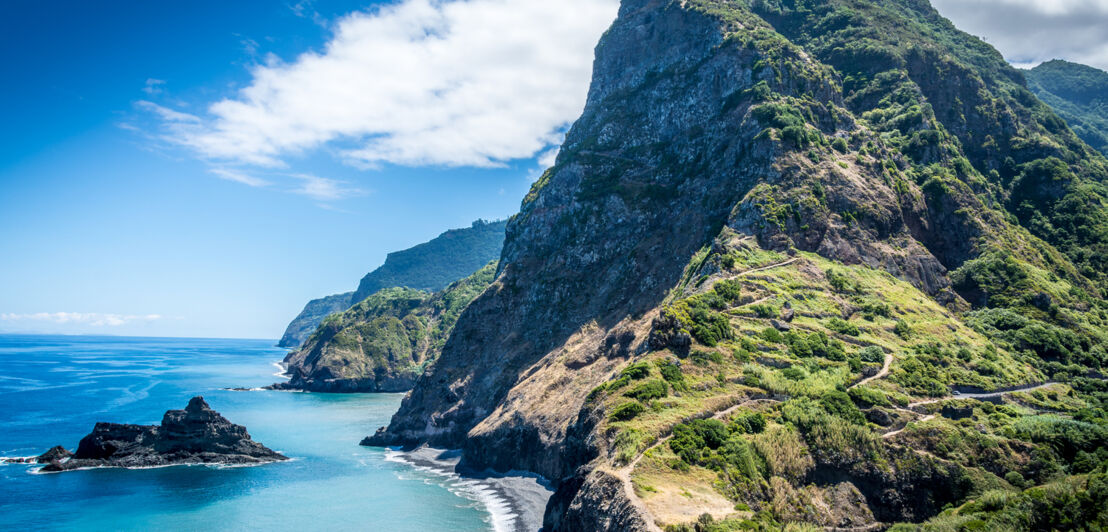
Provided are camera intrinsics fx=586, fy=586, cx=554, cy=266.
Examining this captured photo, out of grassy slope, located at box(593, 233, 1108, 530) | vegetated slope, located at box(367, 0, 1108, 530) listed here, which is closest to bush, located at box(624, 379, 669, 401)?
vegetated slope, located at box(367, 0, 1108, 530)

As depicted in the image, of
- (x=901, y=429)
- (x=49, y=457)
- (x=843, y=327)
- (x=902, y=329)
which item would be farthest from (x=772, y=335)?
(x=49, y=457)

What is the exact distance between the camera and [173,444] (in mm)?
99438

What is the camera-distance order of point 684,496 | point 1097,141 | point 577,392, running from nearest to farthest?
point 684,496 → point 577,392 → point 1097,141

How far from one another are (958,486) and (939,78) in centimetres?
11575

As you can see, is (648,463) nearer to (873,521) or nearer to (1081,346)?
(873,521)

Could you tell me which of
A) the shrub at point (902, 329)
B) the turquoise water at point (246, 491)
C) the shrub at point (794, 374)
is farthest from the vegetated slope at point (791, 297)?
the turquoise water at point (246, 491)

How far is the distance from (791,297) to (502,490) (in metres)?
47.4

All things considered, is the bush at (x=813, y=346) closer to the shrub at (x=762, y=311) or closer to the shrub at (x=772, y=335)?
the shrub at (x=772, y=335)

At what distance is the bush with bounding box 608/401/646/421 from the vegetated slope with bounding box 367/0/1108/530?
0.19m

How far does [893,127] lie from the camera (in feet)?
396

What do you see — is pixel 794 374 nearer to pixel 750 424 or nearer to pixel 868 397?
pixel 868 397

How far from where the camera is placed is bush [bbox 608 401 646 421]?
58.3 m

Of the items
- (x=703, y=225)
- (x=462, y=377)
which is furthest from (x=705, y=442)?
(x=462, y=377)

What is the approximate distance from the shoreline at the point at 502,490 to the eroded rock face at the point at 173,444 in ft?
83.8
